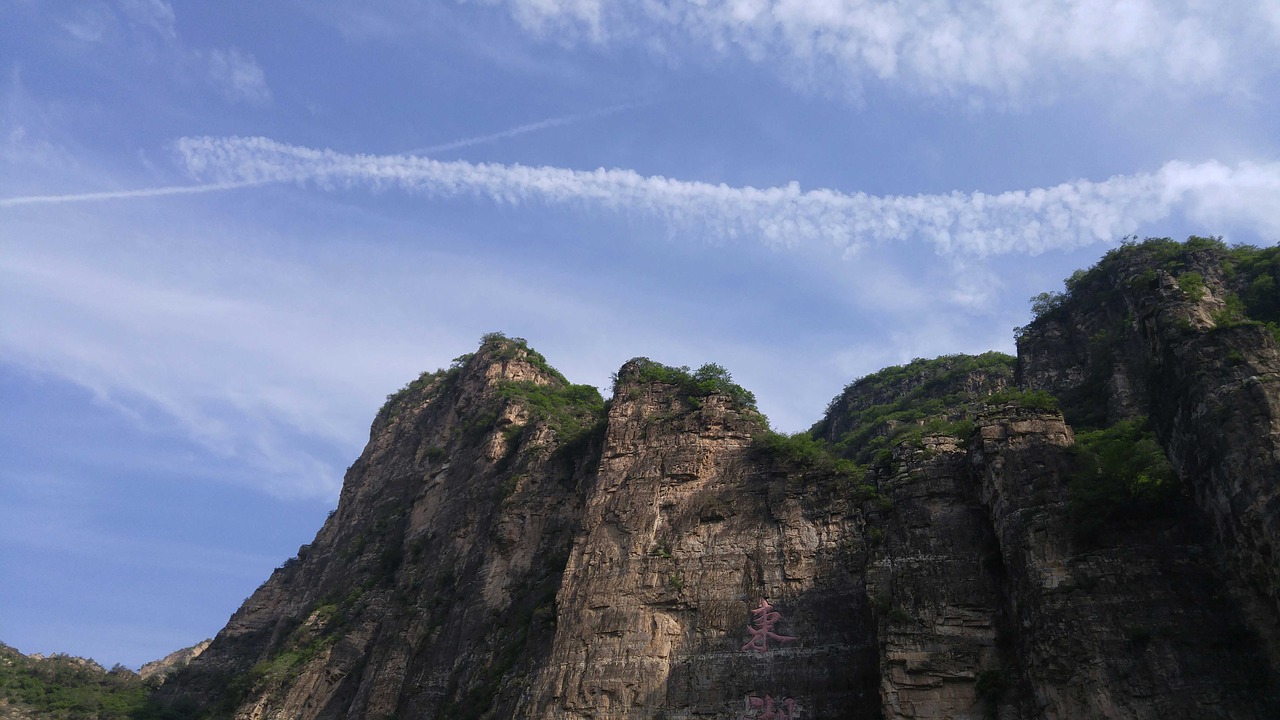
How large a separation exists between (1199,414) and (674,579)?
1707cm

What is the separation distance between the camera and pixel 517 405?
52625mm

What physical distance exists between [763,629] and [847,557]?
378cm

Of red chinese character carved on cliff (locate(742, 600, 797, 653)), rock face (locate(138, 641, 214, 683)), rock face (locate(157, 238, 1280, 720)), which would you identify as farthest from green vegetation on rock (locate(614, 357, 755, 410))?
rock face (locate(138, 641, 214, 683))

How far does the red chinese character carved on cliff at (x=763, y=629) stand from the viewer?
29.5 meters

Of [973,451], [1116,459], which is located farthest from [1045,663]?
[973,451]

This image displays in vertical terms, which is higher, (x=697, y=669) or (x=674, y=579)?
(x=674, y=579)

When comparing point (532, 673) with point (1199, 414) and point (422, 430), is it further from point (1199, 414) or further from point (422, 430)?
point (422, 430)

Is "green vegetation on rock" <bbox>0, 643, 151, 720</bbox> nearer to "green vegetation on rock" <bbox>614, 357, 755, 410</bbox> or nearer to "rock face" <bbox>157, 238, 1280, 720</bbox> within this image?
"rock face" <bbox>157, 238, 1280, 720</bbox>

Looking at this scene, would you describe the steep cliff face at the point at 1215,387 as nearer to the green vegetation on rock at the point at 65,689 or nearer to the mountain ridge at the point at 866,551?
the mountain ridge at the point at 866,551

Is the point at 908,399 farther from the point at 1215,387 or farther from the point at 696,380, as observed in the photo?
the point at 1215,387

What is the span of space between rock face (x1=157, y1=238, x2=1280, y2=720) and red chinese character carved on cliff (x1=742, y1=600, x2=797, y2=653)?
64 millimetres

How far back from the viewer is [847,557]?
30953 millimetres

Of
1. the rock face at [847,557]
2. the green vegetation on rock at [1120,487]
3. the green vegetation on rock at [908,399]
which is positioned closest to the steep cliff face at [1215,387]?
the rock face at [847,557]

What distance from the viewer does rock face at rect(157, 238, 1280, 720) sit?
2091 centimetres
